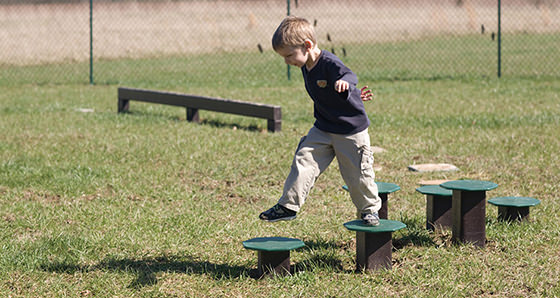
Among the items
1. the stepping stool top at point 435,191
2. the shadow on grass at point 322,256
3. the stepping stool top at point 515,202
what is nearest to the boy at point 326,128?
the shadow on grass at point 322,256

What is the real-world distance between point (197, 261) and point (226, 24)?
2695 cm

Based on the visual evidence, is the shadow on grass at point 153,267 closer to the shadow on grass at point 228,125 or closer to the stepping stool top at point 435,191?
the stepping stool top at point 435,191

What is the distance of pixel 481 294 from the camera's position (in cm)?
396

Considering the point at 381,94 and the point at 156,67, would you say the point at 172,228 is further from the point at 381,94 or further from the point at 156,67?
the point at 156,67

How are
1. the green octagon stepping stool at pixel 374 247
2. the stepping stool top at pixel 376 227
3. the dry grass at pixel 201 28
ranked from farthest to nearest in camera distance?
the dry grass at pixel 201 28
the green octagon stepping stool at pixel 374 247
the stepping stool top at pixel 376 227

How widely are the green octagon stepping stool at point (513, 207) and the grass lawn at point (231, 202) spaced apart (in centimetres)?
9

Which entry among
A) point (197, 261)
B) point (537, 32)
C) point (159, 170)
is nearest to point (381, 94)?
point (159, 170)

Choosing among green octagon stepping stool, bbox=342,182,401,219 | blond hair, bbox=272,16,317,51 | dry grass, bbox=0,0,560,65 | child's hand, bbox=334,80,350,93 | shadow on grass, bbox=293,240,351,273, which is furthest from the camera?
dry grass, bbox=0,0,560,65

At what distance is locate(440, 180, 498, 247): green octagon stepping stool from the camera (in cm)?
459

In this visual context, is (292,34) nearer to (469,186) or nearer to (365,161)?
(365,161)

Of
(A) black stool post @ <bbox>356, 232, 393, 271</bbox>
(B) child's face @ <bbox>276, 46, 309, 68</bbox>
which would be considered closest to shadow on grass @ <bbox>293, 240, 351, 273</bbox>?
(A) black stool post @ <bbox>356, 232, 393, 271</bbox>

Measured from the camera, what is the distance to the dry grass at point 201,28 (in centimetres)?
2398

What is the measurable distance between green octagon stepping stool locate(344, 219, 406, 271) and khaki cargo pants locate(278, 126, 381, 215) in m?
0.13

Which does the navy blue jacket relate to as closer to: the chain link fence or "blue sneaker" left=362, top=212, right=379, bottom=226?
"blue sneaker" left=362, top=212, right=379, bottom=226
